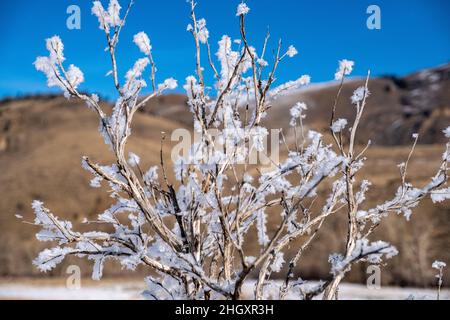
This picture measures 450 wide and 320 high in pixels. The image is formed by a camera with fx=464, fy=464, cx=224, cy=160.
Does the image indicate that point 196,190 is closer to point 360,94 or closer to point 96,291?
point 360,94

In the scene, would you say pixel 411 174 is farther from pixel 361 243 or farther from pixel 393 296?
pixel 361 243

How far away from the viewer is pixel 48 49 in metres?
2.51

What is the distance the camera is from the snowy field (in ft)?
48.6

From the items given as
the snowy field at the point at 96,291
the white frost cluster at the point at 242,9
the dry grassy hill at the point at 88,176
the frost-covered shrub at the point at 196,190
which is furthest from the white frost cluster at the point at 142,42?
the snowy field at the point at 96,291

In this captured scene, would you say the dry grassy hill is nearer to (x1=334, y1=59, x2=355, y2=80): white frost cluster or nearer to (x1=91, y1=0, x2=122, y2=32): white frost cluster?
(x1=334, y1=59, x2=355, y2=80): white frost cluster

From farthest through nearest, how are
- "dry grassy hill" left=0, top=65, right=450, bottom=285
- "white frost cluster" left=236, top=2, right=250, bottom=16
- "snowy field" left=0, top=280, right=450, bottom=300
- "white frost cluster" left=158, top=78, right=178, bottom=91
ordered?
"dry grassy hill" left=0, top=65, right=450, bottom=285, "snowy field" left=0, top=280, right=450, bottom=300, "white frost cluster" left=158, top=78, right=178, bottom=91, "white frost cluster" left=236, top=2, right=250, bottom=16

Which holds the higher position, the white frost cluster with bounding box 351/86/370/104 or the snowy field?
the white frost cluster with bounding box 351/86/370/104

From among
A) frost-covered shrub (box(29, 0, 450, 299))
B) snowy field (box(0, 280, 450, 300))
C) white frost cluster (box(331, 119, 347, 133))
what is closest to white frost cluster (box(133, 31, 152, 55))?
frost-covered shrub (box(29, 0, 450, 299))

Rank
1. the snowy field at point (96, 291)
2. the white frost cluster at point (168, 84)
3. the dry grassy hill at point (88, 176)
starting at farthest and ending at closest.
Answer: the dry grassy hill at point (88, 176) < the snowy field at point (96, 291) < the white frost cluster at point (168, 84)

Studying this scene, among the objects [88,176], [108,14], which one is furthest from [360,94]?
[88,176]

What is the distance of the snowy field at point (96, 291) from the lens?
14805mm

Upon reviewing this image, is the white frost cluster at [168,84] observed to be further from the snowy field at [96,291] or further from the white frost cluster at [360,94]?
the snowy field at [96,291]

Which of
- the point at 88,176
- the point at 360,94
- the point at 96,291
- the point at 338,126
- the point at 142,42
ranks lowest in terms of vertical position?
the point at 96,291

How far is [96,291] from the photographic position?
16.7m
